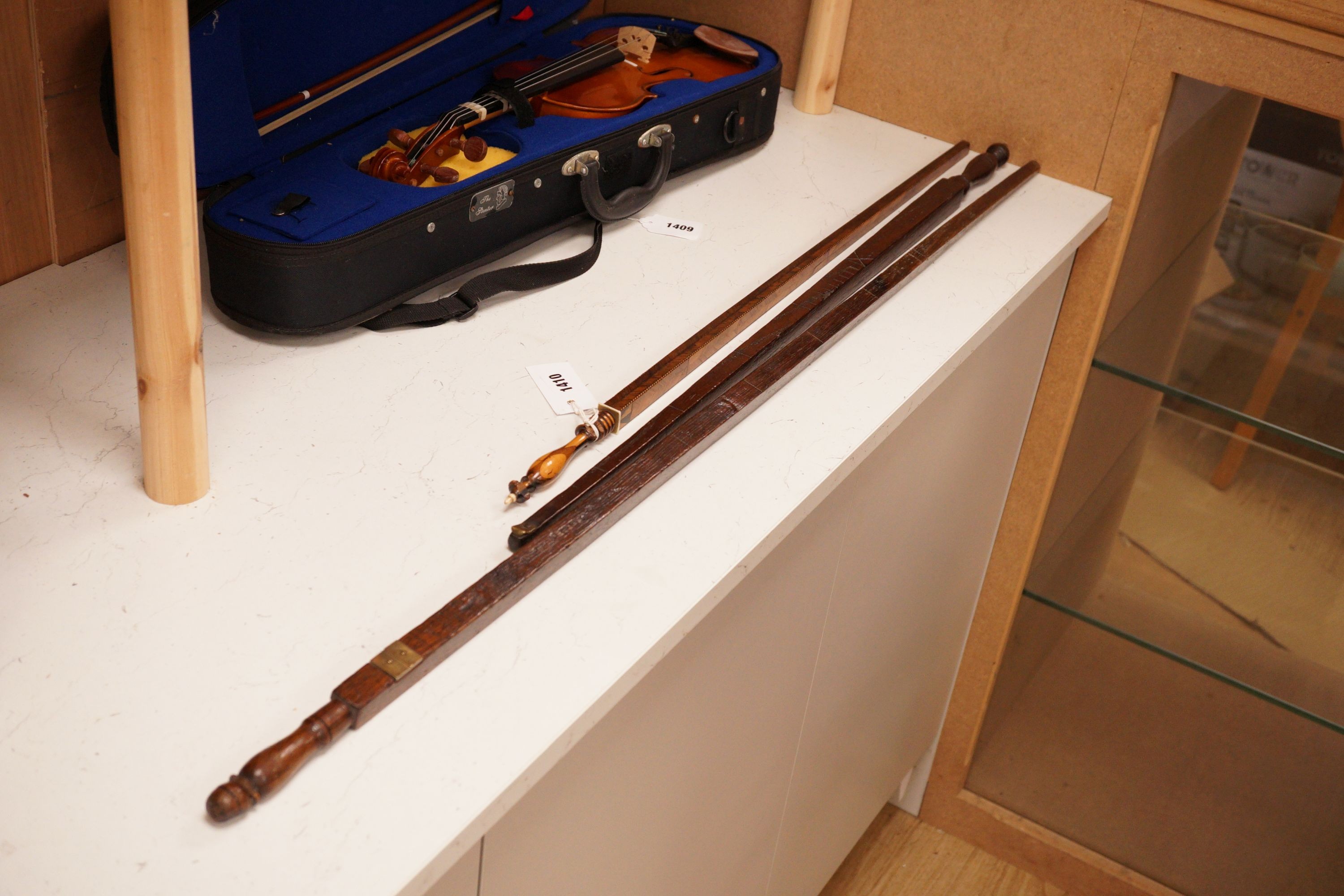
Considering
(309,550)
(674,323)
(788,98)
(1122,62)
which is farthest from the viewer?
(788,98)

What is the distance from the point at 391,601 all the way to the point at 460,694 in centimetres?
11

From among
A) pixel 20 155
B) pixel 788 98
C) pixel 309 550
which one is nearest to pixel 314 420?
pixel 309 550

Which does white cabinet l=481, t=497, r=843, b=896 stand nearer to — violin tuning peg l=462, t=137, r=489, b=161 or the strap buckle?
the strap buckle

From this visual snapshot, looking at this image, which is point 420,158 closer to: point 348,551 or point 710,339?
point 710,339

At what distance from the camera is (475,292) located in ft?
→ 3.85

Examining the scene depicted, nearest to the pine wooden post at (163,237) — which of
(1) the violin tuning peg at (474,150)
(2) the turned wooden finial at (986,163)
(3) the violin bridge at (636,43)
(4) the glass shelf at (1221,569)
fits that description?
(1) the violin tuning peg at (474,150)

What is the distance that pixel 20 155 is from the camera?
1.11 metres

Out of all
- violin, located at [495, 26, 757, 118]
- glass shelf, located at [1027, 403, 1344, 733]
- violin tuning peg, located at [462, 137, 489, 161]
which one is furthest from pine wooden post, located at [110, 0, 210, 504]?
glass shelf, located at [1027, 403, 1344, 733]

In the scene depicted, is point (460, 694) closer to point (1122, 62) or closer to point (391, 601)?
point (391, 601)

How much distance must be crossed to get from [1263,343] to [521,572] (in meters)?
1.14

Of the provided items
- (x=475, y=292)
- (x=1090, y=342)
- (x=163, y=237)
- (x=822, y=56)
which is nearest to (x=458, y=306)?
(x=475, y=292)

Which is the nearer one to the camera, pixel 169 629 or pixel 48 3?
pixel 169 629

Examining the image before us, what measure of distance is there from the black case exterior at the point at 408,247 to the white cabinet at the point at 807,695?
1.36 ft

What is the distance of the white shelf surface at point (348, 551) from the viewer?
720 millimetres
